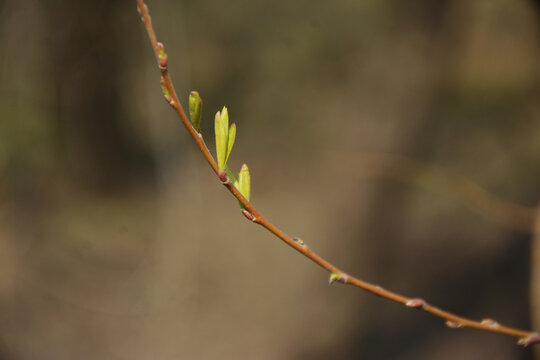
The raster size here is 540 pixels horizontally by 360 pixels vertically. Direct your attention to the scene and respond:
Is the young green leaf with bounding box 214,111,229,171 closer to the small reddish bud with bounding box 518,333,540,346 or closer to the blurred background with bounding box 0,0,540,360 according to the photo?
the small reddish bud with bounding box 518,333,540,346

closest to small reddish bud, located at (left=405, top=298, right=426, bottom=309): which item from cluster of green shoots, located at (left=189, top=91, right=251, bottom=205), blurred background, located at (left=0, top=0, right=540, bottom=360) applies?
cluster of green shoots, located at (left=189, top=91, right=251, bottom=205)

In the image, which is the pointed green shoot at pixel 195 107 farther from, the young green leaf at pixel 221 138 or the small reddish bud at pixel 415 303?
the small reddish bud at pixel 415 303

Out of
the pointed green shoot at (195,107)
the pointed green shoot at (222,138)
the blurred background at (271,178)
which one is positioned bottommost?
the blurred background at (271,178)

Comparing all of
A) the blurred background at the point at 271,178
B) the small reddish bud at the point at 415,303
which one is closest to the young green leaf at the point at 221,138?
the small reddish bud at the point at 415,303

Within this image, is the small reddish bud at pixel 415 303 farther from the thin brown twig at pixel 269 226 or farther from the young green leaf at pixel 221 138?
the young green leaf at pixel 221 138

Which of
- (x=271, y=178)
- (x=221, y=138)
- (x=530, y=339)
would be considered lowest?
(x=271, y=178)

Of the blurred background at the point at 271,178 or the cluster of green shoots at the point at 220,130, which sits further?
the blurred background at the point at 271,178

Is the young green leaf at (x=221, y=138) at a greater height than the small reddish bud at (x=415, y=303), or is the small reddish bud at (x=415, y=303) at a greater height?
the young green leaf at (x=221, y=138)

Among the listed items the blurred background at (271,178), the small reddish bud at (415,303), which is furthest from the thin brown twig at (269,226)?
the blurred background at (271,178)

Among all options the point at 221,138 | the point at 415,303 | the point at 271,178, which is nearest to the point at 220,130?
the point at 221,138

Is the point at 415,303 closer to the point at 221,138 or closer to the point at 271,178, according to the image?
the point at 221,138
